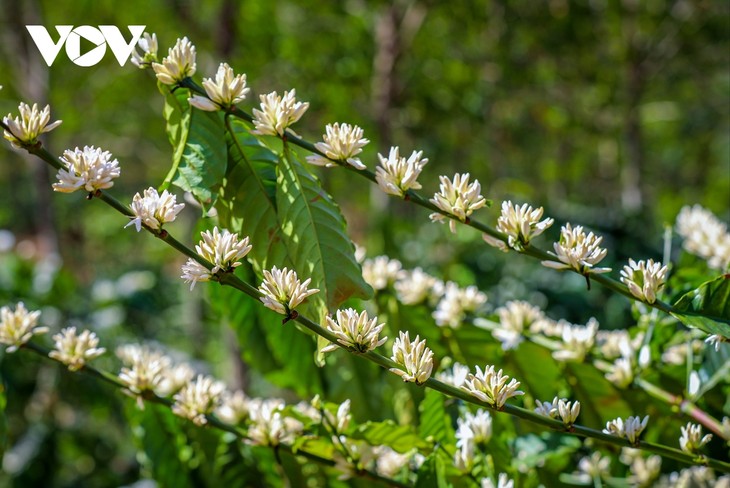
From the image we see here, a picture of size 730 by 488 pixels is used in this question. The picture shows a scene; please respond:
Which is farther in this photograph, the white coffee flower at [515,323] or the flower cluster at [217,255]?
the white coffee flower at [515,323]

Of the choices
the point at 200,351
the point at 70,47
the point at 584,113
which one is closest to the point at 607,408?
the point at 70,47

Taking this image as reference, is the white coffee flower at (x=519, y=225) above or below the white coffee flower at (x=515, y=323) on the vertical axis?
below

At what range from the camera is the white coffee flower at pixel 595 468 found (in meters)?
0.76

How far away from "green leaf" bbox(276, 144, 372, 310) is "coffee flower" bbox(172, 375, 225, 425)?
0.60 ft

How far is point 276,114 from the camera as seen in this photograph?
548 millimetres

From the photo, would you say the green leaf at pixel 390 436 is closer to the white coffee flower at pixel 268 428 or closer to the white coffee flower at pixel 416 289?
the white coffee flower at pixel 268 428

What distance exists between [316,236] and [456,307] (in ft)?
0.94

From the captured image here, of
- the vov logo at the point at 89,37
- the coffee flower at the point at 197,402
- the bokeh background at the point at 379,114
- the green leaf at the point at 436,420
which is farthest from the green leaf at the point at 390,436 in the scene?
the bokeh background at the point at 379,114

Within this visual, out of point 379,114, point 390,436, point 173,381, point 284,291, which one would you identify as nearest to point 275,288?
point 284,291

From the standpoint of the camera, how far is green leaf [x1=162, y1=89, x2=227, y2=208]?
57 centimetres

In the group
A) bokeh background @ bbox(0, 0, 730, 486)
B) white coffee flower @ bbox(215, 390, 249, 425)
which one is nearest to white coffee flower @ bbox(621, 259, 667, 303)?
white coffee flower @ bbox(215, 390, 249, 425)

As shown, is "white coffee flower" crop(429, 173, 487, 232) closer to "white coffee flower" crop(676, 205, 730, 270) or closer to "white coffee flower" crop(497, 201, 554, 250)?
"white coffee flower" crop(497, 201, 554, 250)

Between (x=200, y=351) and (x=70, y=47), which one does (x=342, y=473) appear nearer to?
(x=70, y=47)

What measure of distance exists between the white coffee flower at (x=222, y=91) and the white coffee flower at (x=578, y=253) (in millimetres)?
254
